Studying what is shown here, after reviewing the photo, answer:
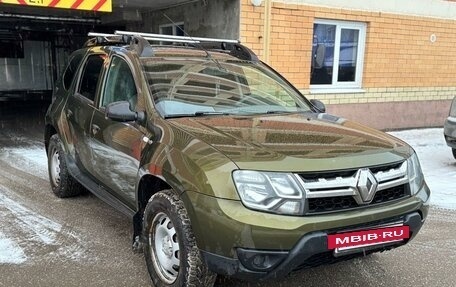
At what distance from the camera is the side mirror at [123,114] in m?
3.34

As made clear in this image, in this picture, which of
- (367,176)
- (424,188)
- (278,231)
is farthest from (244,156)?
(424,188)

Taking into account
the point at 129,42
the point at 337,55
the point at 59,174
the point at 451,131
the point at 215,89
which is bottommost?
A: the point at 59,174

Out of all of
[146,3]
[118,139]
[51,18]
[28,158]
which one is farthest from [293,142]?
[51,18]

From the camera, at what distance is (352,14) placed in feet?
32.0

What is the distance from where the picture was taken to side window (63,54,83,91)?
5113mm

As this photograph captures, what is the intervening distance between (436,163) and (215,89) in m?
5.28

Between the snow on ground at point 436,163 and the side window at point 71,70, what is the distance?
4479mm

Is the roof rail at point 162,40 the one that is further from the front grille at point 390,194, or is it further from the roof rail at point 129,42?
the front grille at point 390,194

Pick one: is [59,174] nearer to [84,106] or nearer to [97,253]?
[84,106]

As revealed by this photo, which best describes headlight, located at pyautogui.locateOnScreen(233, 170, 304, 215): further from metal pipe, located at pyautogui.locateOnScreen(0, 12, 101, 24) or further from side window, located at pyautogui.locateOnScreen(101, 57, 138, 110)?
metal pipe, located at pyautogui.locateOnScreen(0, 12, 101, 24)

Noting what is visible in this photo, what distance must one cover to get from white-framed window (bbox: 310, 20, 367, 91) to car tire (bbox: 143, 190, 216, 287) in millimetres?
7219

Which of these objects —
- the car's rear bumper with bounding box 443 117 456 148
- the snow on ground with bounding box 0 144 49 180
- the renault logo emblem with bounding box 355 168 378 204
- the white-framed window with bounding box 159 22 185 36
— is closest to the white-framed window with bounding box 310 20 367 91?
the white-framed window with bounding box 159 22 185 36

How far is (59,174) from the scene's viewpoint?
5230mm

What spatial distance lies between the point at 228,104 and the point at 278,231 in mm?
1514
